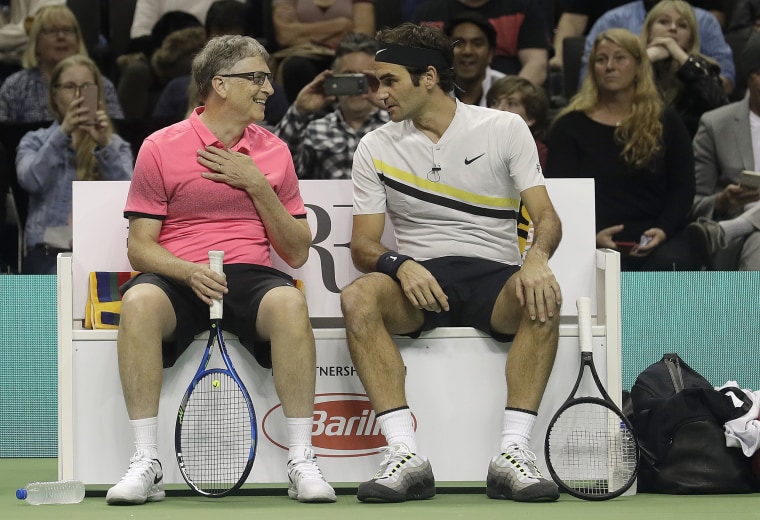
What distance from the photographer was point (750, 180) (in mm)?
7176

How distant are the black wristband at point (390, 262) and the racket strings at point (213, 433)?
2.23 feet

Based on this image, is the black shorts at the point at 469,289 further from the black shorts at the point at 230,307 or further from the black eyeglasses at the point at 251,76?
the black eyeglasses at the point at 251,76

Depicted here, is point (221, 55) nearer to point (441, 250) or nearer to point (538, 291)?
point (441, 250)

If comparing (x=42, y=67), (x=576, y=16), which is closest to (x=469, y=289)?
(x=42, y=67)

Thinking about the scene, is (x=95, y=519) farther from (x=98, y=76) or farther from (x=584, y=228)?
(x=98, y=76)

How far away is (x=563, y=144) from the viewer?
711 centimetres

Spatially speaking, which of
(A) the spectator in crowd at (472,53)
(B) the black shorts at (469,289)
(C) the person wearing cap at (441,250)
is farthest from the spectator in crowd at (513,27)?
(B) the black shorts at (469,289)

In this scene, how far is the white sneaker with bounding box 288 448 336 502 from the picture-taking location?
444 centimetres

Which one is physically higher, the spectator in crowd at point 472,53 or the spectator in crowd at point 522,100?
the spectator in crowd at point 472,53

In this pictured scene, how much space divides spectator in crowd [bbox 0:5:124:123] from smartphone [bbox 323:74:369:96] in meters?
1.56

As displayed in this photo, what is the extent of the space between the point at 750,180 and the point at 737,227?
0.33 m

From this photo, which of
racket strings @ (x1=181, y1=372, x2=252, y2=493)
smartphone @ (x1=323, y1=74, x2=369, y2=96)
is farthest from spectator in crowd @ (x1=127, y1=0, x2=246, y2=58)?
racket strings @ (x1=181, y1=372, x2=252, y2=493)

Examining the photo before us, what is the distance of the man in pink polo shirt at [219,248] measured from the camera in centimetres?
454

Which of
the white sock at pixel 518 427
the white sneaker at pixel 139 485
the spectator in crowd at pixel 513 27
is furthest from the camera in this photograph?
the spectator in crowd at pixel 513 27
